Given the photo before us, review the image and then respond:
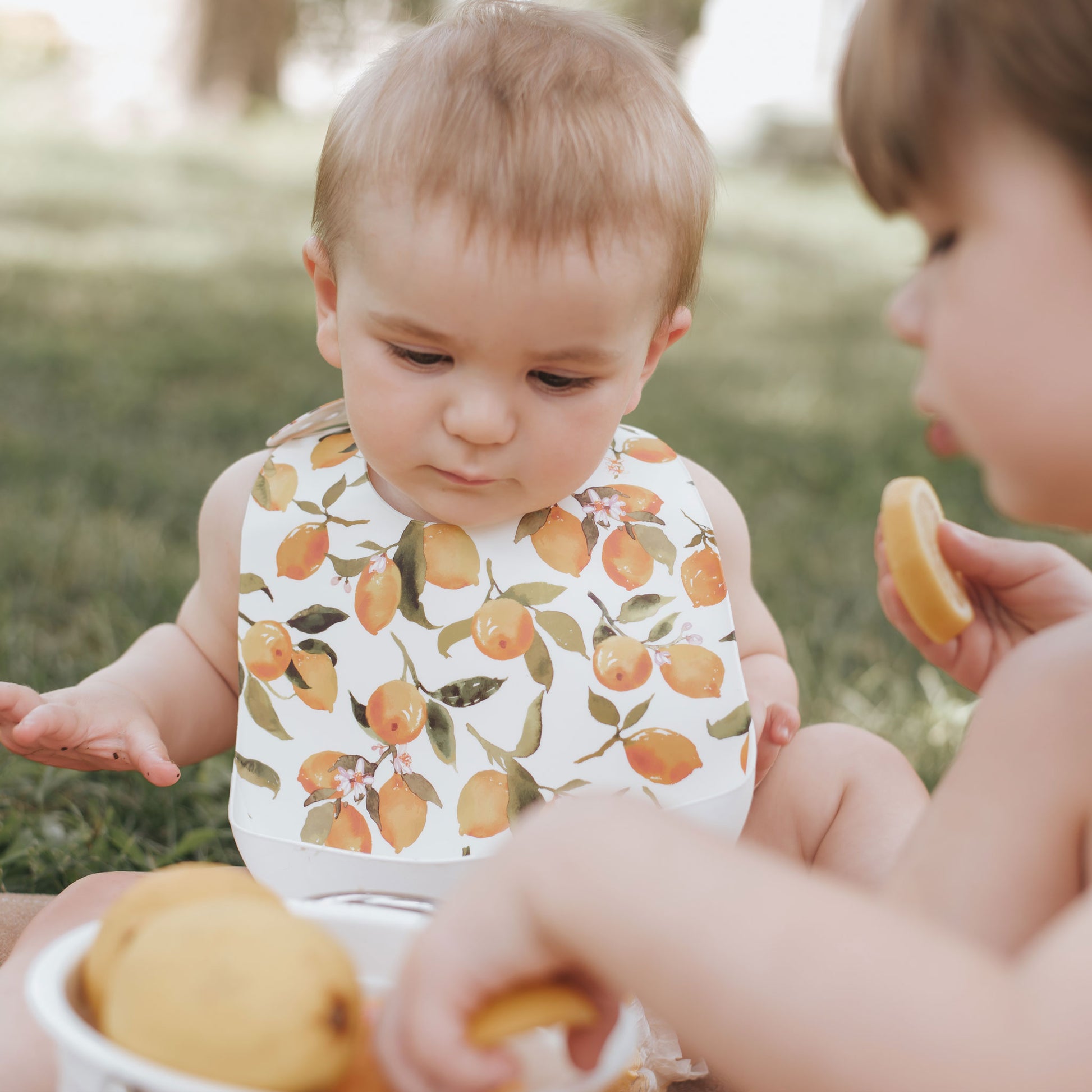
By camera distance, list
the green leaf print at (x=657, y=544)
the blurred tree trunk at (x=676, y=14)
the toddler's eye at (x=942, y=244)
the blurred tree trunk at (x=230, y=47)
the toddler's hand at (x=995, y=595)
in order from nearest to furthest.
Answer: the toddler's eye at (x=942, y=244) → the toddler's hand at (x=995, y=595) → the green leaf print at (x=657, y=544) → the blurred tree trunk at (x=230, y=47) → the blurred tree trunk at (x=676, y=14)

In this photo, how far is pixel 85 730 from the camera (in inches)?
61.9

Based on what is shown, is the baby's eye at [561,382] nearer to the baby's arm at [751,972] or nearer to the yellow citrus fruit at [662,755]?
the yellow citrus fruit at [662,755]

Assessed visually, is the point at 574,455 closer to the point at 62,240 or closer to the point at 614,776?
the point at 614,776

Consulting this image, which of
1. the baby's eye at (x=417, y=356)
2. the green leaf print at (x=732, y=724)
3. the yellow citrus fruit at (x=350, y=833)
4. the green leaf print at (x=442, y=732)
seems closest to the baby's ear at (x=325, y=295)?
the baby's eye at (x=417, y=356)

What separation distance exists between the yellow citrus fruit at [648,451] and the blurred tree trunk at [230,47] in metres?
8.65

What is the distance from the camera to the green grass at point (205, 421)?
7.36ft

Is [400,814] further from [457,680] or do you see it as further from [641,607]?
[641,607]

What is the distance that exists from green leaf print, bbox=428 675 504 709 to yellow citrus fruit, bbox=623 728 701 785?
0.18 metres

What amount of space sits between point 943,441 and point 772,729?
2.01ft

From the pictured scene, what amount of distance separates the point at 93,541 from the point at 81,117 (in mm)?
7492

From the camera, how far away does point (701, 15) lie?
13945 mm

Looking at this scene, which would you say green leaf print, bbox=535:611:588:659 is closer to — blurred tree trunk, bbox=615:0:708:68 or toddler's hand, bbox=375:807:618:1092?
toddler's hand, bbox=375:807:618:1092

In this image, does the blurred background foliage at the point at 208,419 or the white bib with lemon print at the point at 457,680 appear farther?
the blurred background foliage at the point at 208,419

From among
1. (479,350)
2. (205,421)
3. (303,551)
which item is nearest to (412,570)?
(303,551)
